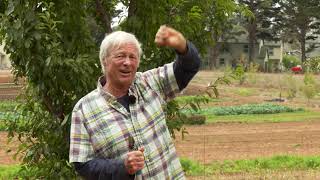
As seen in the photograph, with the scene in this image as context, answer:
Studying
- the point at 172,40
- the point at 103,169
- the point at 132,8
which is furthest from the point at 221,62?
the point at 103,169

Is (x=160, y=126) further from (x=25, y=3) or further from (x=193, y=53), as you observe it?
(x=25, y=3)

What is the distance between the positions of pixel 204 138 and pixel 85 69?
41.8 feet

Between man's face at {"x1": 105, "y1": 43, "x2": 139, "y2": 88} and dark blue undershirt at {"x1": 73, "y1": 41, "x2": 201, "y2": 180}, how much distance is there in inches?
3.6

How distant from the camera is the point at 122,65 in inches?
108

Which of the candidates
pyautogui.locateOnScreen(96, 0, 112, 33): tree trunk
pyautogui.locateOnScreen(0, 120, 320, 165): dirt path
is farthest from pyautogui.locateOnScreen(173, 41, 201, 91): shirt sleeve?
pyautogui.locateOnScreen(0, 120, 320, 165): dirt path

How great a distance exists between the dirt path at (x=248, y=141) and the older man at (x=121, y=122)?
905 cm

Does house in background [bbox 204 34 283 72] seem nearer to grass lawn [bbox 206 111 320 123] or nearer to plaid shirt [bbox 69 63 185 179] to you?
grass lawn [bbox 206 111 320 123]

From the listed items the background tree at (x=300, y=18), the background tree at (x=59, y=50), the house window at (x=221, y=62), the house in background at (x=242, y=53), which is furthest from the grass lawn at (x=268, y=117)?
the house window at (x=221, y=62)

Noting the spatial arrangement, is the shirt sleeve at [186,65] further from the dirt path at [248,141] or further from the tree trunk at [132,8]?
the dirt path at [248,141]

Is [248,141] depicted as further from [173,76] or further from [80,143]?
[80,143]

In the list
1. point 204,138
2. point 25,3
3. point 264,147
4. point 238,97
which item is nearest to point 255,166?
point 264,147

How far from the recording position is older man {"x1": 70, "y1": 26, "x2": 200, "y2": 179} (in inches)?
106

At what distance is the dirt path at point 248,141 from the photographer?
13133 mm

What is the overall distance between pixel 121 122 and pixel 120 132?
0.05 m
